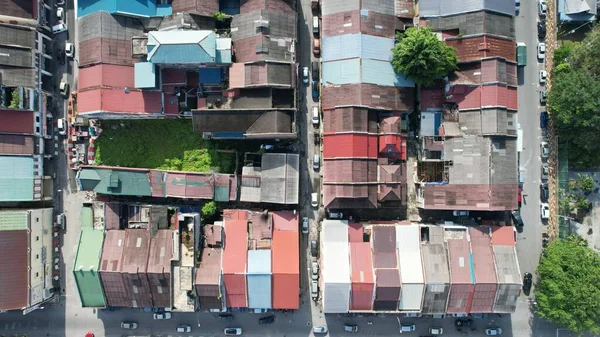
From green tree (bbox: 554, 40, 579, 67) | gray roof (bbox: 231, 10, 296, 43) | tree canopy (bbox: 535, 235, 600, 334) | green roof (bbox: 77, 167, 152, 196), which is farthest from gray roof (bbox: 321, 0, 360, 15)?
tree canopy (bbox: 535, 235, 600, 334)

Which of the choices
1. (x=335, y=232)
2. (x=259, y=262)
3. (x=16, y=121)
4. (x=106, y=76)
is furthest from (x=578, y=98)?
(x=16, y=121)

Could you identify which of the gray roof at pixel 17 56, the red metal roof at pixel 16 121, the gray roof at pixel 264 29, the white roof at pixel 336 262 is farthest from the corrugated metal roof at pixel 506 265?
the gray roof at pixel 17 56

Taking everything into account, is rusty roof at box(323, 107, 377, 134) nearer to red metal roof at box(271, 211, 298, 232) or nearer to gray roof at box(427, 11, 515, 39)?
red metal roof at box(271, 211, 298, 232)

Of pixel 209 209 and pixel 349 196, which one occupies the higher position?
pixel 349 196

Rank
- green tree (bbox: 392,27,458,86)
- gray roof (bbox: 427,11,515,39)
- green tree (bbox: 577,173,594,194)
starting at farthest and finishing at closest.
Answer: green tree (bbox: 577,173,594,194)
gray roof (bbox: 427,11,515,39)
green tree (bbox: 392,27,458,86)

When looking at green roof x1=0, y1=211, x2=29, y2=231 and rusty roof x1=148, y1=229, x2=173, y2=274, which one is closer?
rusty roof x1=148, y1=229, x2=173, y2=274

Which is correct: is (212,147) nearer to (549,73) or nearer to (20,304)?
(20,304)

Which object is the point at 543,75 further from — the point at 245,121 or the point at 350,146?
the point at 245,121

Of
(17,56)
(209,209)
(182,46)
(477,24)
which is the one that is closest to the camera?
(182,46)
